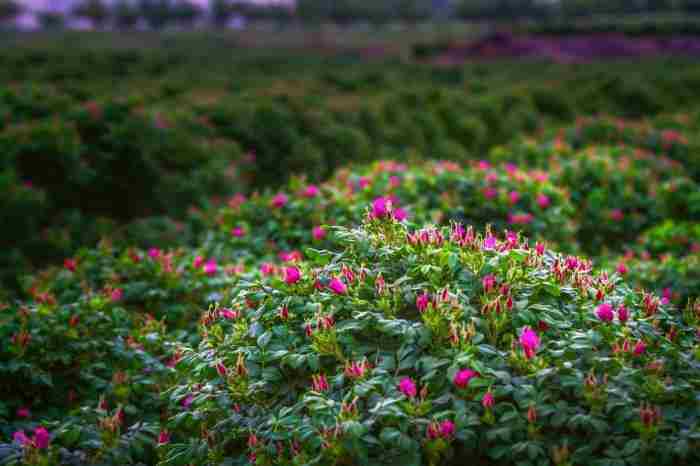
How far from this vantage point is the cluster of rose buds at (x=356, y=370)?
7.29ft

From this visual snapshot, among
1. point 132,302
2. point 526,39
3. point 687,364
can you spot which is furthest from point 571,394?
point 526,39

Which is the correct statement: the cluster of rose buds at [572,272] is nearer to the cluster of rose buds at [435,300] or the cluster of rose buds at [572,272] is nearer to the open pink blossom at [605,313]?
the open pink blossom at [605,313]

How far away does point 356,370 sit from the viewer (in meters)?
2.24

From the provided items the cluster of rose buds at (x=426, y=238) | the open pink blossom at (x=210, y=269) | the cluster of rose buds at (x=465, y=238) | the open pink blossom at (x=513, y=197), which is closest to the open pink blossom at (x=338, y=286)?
the cluster of rose buds at (x=426, y=238)

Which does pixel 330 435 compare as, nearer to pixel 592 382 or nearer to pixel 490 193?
pixel 592 382

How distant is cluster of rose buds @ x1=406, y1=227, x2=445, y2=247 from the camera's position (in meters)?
2.72

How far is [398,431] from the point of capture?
207 cm

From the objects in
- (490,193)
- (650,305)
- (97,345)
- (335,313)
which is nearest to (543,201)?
(490,193)

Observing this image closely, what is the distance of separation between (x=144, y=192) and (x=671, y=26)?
1133 inches

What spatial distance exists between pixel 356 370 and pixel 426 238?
2.35 feet

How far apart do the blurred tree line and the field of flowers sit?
155ft

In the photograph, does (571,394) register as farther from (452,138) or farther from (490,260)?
(452,138)

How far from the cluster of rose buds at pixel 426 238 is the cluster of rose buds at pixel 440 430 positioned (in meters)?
0.82

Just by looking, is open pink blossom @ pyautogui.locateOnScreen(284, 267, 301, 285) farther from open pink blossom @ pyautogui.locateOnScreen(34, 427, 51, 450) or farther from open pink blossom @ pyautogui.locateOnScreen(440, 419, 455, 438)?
open pink blossom @ pyautogui.locateOnScreen(34, 427, 51, 450)
